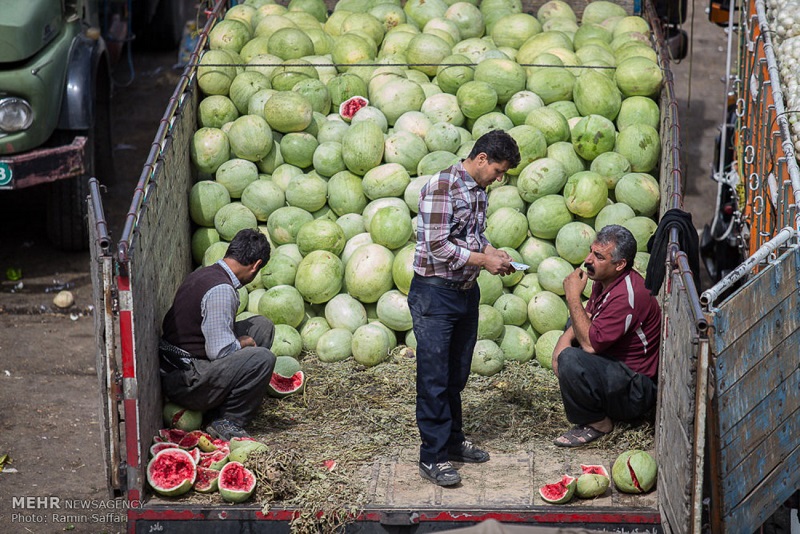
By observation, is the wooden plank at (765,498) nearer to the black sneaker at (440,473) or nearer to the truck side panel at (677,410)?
the truck side panel at (677,410)

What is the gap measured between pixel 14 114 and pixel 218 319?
3.72 metres

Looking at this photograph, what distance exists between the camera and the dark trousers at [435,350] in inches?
197

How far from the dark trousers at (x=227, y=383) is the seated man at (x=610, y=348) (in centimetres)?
159

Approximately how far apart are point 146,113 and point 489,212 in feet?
22.0

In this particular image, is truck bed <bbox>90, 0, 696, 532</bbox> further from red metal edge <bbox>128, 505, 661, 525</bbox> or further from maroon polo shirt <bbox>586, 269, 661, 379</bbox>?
maroon polo shirt <bbox>586, 269, 661, 379</bbox>

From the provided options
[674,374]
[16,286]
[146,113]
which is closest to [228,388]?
[674,374]

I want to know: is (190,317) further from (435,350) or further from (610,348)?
(610,348)

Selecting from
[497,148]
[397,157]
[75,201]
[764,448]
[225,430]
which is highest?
[497,148]

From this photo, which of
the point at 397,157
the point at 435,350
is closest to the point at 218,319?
the point at 435,350

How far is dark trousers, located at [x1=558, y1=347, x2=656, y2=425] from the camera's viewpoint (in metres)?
5.32

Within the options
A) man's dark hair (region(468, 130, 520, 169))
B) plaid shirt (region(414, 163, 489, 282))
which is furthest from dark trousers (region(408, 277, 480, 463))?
man's dark hair (region(468, 130, 520, 169))

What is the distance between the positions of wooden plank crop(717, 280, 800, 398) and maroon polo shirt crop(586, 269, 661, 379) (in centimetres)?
80

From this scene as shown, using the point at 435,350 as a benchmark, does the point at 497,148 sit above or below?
above

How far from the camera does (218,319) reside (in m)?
5.43
